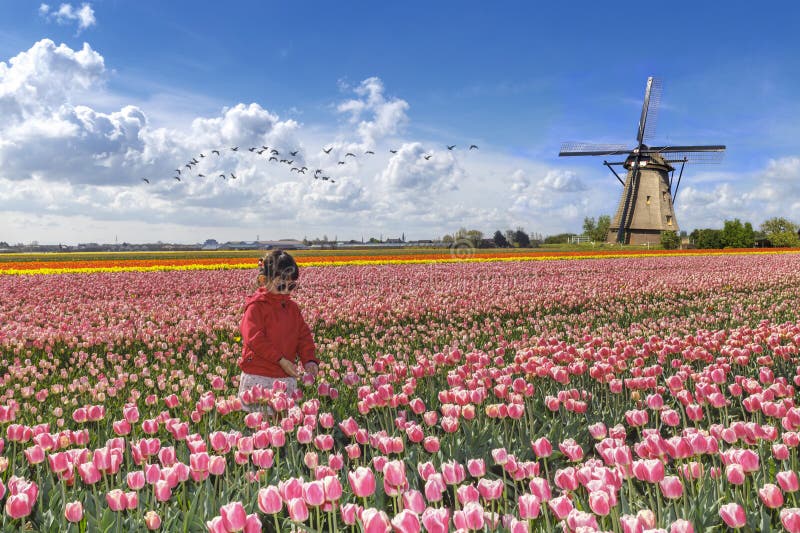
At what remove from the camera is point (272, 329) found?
4.83m

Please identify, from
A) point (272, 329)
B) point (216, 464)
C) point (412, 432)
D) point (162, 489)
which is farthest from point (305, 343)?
point (162, 489)

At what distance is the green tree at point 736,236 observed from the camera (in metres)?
56.1

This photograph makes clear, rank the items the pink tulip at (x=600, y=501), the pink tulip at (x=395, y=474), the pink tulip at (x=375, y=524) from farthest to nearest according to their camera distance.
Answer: the pink tulip at (x=395, y=474), the pink tulip at (x=600, y=501), the pink tulip at (x=375, y=524)

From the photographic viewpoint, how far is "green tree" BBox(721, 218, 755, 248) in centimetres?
5609

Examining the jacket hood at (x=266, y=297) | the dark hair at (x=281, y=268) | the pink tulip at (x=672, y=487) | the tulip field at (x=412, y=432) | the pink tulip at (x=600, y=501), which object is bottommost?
the tulip field at (x=412, y=432)

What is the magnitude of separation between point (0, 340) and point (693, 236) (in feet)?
207

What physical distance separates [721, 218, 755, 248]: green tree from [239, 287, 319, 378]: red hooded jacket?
60004mm

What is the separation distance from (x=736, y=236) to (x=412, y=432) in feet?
203

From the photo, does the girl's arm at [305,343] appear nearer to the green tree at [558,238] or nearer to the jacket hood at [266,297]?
the jacket hood at [266,297]

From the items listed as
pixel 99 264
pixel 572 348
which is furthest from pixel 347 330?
pixel 99 264

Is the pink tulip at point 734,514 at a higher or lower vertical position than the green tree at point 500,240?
lower

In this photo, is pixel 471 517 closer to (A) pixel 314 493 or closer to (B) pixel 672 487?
(A) pixel 314 493

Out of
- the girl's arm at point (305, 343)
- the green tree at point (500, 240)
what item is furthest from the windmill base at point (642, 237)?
the girl's arm at point (305, 343)

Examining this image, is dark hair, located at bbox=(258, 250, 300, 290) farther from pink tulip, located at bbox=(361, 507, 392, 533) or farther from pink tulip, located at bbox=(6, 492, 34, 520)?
pink tulip, located at bbox=(361, 507, 392, 533)
